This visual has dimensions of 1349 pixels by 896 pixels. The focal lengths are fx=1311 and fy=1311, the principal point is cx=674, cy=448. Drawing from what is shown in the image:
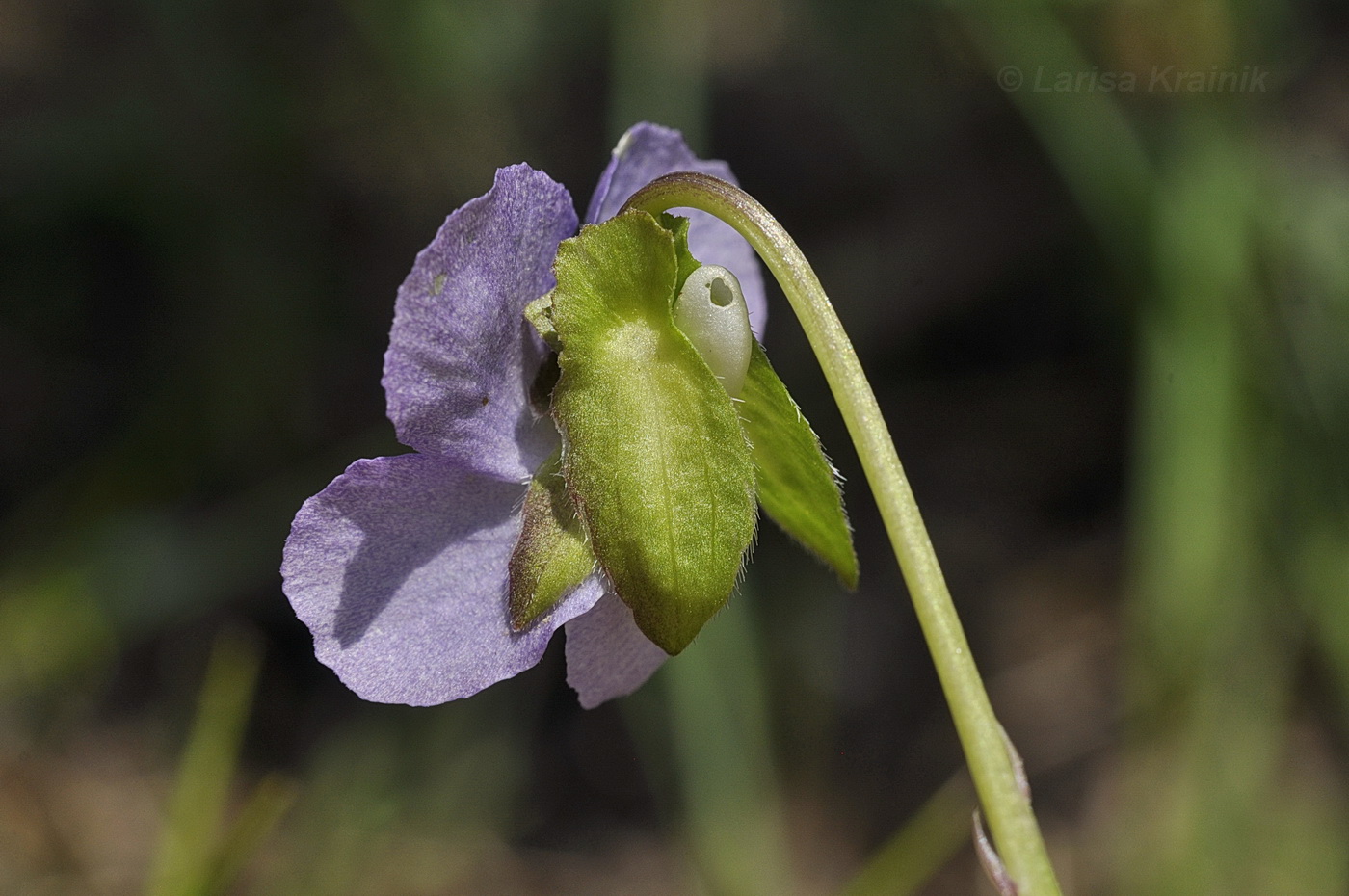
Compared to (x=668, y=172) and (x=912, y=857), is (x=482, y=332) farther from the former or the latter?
(x=912, y=857)

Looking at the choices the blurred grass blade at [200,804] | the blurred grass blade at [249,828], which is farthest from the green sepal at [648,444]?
the blurred grass blade at [200,804]

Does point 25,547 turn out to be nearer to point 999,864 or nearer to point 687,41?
point 687,41

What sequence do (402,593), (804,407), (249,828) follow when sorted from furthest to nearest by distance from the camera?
(804,407)
(249,828)
(402,593)

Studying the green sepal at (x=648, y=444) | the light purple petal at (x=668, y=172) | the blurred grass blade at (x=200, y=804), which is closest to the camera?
the green sepal at (x=648, y=444)

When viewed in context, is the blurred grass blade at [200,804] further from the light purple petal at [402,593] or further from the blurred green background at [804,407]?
the blurred green background at [804,407]

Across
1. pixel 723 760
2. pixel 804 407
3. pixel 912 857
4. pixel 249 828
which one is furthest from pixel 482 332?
pixel 804 407

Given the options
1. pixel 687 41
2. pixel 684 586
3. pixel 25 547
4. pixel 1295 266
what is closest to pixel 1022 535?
pixel 1295 266
